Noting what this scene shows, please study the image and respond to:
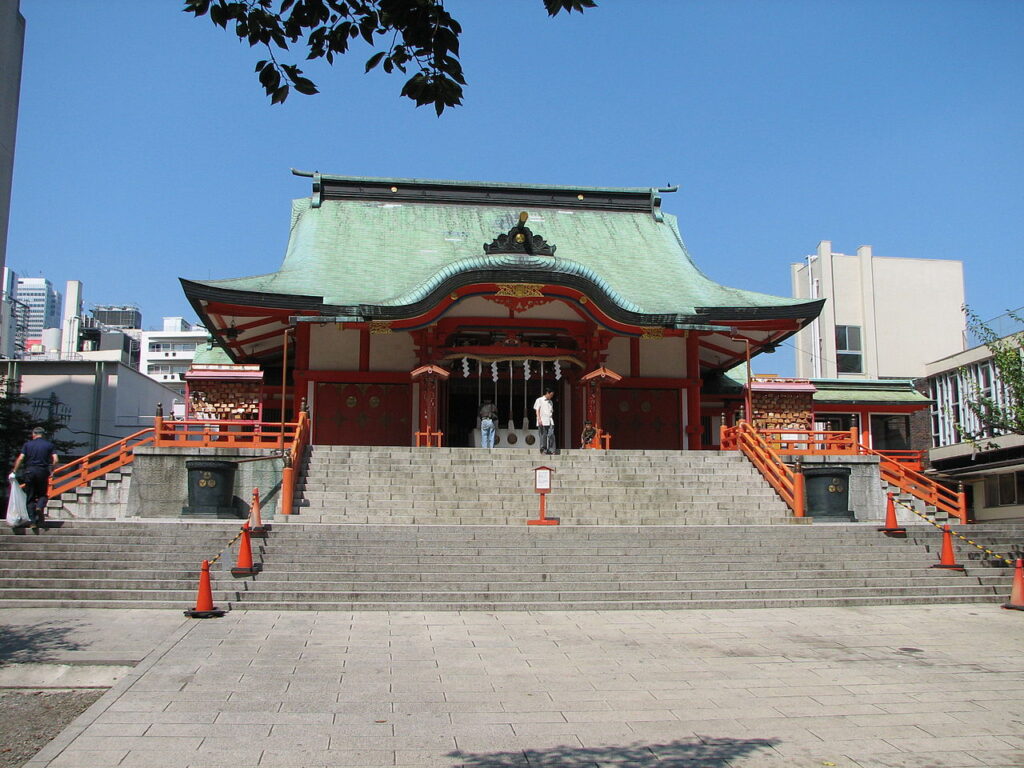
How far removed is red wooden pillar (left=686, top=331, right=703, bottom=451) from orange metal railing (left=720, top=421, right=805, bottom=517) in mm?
2318

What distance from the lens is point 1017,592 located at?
1159cm

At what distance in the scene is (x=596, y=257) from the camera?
26797 mm

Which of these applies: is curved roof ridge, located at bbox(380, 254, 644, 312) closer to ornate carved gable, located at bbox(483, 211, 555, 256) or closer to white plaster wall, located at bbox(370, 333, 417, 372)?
ornate carved gable, located at bbox(483, 211, 555, 256)

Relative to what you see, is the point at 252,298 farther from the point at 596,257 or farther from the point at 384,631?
the point at 384,631

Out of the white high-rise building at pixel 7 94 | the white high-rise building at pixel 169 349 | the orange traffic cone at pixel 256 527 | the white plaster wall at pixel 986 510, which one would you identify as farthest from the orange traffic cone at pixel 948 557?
Answer: the white high-rise building at pixel 169 349

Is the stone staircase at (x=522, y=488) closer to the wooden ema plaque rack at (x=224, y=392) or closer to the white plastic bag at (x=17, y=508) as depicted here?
the white plastic bag at (x=17, y=508)

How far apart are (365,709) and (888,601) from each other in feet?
26.6

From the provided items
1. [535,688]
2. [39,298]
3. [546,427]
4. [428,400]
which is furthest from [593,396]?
[39,298]

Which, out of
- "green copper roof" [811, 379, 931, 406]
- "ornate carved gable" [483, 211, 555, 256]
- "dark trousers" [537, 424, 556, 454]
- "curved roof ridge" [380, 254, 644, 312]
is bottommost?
"dark trousers" [537, 424, 556, 454]

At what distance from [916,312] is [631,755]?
42.4m

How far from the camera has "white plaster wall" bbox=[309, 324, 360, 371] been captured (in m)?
22.6

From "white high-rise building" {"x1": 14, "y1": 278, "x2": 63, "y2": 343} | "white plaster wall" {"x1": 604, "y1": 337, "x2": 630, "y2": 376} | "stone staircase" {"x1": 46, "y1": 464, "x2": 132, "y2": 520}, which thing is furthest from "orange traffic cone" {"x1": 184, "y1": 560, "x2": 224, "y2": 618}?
"white high-rise building" {"x1": 14, "y1": 278, "x2": 63, "y2": 343}

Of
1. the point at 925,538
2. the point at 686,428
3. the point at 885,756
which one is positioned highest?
the point at 686,428

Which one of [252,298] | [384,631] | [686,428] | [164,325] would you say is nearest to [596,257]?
[686,428]
